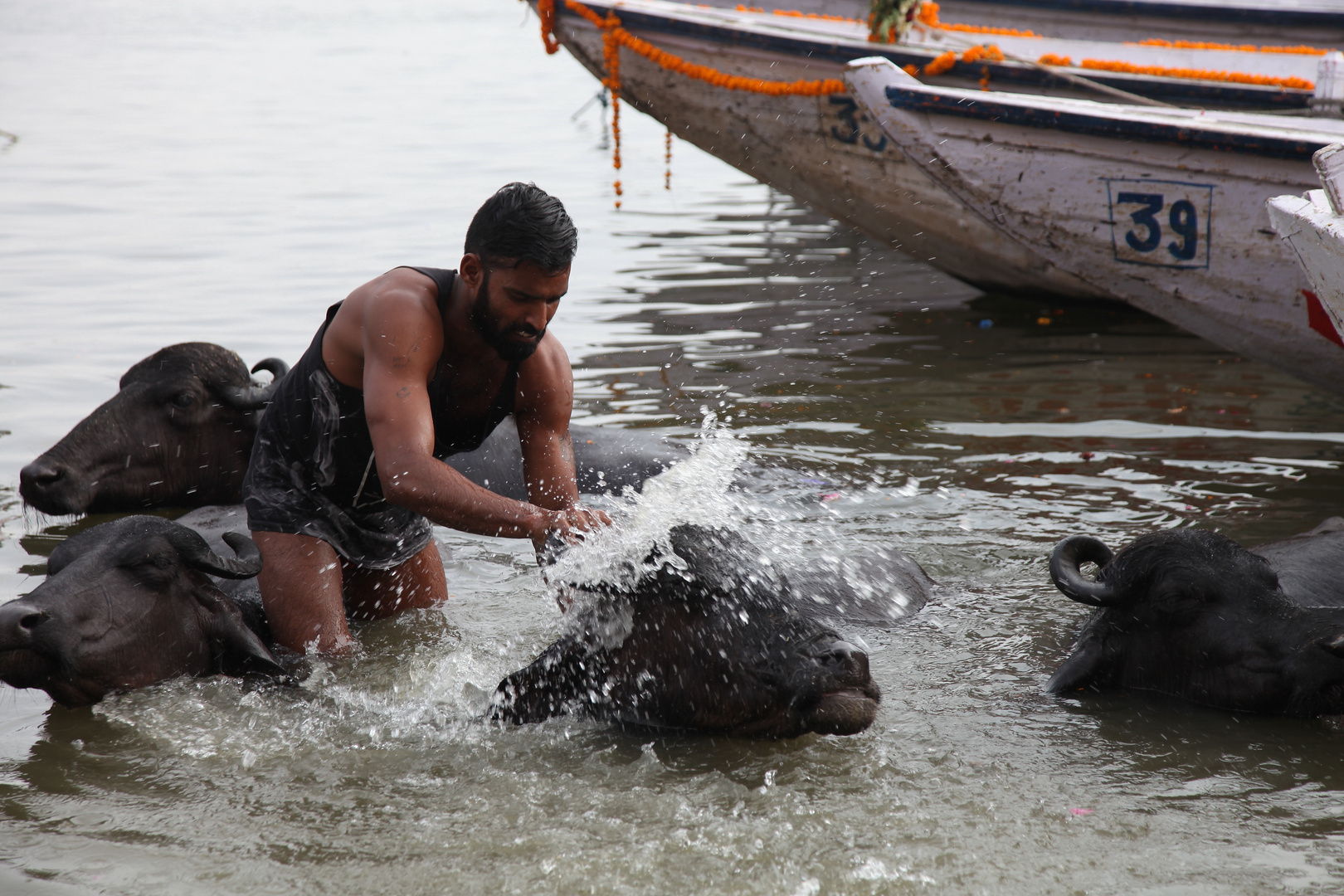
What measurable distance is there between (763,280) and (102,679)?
26.4 feet

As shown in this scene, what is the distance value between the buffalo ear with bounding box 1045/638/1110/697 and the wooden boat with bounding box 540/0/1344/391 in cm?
405

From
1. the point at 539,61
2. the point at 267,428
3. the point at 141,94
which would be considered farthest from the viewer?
the point at 539,61

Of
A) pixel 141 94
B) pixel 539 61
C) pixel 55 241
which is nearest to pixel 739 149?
pixel 55 241

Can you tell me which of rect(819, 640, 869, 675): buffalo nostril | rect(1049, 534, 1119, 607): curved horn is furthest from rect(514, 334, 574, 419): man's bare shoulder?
Answer: rect(1049, 534, 1119, 607): curved horn

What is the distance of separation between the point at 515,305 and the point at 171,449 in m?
2.79

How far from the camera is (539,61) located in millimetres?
32969

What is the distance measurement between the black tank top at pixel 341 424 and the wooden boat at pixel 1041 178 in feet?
17.1

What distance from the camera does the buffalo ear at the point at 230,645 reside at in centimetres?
432

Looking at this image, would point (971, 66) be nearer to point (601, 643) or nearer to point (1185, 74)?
point (1185, 74)

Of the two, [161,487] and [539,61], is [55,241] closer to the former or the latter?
[161,487]

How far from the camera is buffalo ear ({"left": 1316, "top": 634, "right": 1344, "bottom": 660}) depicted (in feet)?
12.2

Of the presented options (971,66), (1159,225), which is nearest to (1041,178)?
(1159,225)

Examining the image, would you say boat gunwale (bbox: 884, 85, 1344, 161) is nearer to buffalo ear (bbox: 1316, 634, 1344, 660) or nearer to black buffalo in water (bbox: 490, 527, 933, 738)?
→ buffalo ear (bbox: 1316, 634, 1344, 660)

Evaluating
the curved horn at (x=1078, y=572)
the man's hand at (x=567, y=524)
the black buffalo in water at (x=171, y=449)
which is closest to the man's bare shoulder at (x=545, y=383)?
the man's hand at (x=567, y=524)
